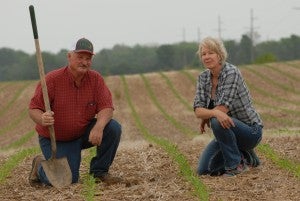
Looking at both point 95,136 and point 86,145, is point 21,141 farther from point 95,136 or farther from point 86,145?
point 95,136

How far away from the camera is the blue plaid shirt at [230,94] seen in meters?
5.93

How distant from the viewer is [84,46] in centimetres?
585

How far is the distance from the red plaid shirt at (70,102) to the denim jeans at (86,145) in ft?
0.26


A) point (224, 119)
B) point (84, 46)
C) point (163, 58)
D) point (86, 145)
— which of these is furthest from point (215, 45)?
point (163, 58)

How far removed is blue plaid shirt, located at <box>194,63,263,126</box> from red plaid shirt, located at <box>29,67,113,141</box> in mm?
1038

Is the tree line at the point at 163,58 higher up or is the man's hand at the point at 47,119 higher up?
the man's hand at the point at 47,119

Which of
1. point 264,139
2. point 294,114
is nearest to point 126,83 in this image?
point 294,114

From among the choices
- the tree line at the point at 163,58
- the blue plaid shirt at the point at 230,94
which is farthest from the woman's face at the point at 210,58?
the tree line at the point at 163,58

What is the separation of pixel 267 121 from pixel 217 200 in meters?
16.1

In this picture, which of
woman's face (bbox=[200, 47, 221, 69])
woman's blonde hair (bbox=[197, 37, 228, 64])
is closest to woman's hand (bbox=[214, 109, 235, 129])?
woman's face (bbox=[200, 47, 221, 69])

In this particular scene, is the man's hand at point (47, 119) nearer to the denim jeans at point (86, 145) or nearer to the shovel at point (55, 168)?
the shovel at point (55, 168)

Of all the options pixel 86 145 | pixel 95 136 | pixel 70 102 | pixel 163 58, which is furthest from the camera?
pixel 163 58

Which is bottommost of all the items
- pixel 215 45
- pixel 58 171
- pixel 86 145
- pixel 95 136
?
pixel 58 171

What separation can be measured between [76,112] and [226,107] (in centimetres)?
160
